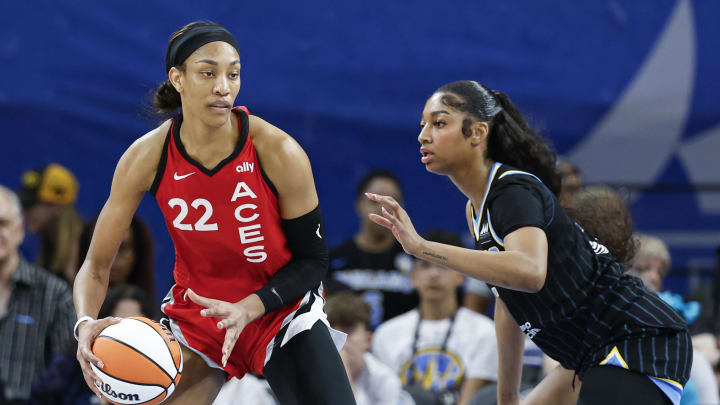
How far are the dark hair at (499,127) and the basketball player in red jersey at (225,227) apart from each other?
2.08 ft

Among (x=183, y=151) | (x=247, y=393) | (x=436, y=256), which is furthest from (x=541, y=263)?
(x=247, y=393)

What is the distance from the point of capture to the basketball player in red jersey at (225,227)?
11.7 feet

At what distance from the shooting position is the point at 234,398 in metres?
5.53

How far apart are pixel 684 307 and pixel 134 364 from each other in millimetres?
3248

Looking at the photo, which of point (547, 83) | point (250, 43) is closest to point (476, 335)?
point (547, 83)

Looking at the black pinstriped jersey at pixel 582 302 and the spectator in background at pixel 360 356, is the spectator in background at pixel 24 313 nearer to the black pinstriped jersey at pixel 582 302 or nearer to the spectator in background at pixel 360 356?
the spectator in background at pixel 360 356

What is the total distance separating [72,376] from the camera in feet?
18.4

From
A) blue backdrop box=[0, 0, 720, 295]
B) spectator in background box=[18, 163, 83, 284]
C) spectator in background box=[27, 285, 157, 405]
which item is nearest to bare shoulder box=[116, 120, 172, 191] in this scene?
spectator in background box=[27, 285, 157, 405]

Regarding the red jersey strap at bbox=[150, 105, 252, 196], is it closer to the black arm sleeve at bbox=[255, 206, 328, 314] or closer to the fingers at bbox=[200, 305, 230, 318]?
the black arm sleeve at bbox=[255, 206, 328, 314]

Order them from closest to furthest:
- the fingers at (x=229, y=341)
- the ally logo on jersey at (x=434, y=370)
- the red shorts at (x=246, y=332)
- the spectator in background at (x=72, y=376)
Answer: the fingers at (x=229, y=341)
the red shorts at (x=246, y=332)
the spectator in background at (x=72, y=376)
the ally logo on jersey at (x=434, y=370)

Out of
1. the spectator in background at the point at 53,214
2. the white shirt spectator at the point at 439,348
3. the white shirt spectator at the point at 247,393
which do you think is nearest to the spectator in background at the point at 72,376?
the white shirt spectator at the point at 247,393

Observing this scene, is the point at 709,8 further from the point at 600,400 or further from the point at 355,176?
the point at 600,400

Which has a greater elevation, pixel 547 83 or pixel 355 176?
pixel 547 83

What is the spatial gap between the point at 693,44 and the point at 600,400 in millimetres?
4857
